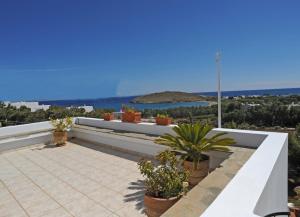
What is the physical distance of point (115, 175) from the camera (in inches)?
189

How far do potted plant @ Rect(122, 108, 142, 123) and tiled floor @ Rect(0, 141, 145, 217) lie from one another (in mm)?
1137

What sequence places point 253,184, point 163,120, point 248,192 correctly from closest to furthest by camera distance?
point 248,192 → point 253,184 → point 163,120

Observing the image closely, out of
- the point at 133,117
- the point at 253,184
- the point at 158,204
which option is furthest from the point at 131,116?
the point at 253,184

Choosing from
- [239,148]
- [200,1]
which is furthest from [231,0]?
[239,148]

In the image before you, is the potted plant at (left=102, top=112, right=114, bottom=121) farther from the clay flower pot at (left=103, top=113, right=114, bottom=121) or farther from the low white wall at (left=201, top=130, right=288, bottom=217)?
the low white wall at (left=201, top=130, right=288, bottom=217)

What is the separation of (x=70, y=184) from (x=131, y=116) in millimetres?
3241

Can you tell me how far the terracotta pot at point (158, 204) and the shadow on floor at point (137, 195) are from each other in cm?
82

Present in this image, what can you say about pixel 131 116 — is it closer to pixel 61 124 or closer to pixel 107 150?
pixel 107 150

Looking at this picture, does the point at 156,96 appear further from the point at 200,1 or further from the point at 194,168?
the point at 194,168

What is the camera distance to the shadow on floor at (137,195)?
3558mm

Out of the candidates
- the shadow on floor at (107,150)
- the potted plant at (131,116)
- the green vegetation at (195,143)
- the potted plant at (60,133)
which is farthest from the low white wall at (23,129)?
the green vegetation at (195,143)

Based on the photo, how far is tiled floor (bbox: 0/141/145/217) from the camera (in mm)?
3438

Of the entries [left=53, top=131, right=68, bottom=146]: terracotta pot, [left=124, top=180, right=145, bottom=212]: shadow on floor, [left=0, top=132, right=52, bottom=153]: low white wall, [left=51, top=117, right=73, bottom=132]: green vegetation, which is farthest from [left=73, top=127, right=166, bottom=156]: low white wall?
[left=124, top=180, right=145, bottom=212]: shadow on floor

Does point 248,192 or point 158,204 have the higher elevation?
point 248,192
